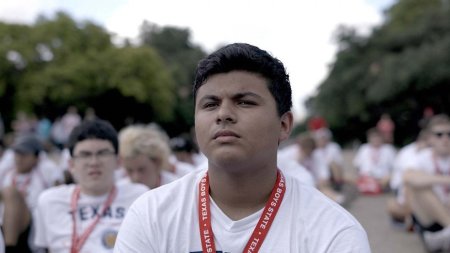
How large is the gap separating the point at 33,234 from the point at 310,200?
141 inches

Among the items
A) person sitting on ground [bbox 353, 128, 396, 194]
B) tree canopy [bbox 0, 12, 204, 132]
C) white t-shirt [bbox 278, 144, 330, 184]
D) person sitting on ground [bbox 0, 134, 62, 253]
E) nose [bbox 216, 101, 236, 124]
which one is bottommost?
nose [bbox 216, 101, 236, 124]

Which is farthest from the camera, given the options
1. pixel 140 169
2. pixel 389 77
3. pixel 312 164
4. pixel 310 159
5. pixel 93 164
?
pixel 389 77

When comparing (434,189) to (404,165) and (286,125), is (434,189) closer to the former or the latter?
(404,165)

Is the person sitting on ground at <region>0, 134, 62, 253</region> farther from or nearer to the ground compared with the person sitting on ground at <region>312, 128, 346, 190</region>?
nearer to the ground

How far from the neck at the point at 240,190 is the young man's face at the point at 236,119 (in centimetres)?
9

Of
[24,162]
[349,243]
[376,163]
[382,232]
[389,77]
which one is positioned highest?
[389,77]

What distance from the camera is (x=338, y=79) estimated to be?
37188mm

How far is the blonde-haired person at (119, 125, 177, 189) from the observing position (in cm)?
520

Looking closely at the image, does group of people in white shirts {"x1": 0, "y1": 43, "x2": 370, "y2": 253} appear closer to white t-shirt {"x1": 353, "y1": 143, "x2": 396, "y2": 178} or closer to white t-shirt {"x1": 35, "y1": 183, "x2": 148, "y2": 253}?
white t-shirt {"x1": 35, "y1": 183, "x2": 148, "y2": 253}

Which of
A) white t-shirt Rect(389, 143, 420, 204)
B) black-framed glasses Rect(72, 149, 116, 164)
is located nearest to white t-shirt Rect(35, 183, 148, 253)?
black-framed glasses Rect(72, 149, 116, 164)

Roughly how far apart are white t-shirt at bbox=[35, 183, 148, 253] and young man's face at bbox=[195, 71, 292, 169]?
2.15m

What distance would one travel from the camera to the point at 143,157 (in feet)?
17.1

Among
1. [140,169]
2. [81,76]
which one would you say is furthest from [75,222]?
[81,76]

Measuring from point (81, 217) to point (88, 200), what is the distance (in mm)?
129
